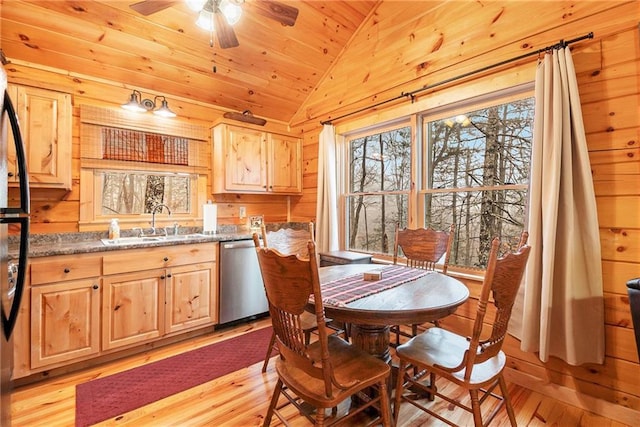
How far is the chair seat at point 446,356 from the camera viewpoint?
138cm

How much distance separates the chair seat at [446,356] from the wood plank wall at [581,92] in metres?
0.84

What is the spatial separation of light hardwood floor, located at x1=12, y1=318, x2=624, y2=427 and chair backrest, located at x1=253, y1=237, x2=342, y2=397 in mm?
758

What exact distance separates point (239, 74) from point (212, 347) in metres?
2.79

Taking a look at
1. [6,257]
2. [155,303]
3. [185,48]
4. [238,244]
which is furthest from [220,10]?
[155,303]

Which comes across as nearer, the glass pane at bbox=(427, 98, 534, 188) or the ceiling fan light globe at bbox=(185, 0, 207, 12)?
the ceiling fan light globe at bbox=(185, 0, 207, 12)

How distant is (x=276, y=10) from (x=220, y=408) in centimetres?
252

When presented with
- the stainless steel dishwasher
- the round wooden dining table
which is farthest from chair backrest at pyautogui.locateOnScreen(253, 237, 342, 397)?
the stainless steel dishwasher

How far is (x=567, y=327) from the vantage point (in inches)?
71.1

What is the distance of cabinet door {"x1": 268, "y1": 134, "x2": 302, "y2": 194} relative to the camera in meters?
3.71

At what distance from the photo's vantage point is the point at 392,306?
4.58ft

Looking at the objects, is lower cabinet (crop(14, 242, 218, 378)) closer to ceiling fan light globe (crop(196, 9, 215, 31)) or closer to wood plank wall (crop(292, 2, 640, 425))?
ceiling fan light globe (crop(196, 9, 215, 31))

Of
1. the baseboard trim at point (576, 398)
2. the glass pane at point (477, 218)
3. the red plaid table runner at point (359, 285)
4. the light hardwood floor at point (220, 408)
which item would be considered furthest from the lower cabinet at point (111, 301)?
the baseboard trim at point (576, 398)

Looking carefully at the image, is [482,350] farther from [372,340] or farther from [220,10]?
[220,10]

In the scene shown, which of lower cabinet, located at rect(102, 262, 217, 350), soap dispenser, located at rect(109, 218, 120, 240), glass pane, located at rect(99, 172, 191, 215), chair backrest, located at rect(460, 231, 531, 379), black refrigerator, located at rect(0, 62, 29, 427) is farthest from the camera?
glass pane, located at rect(99, 172, 191, 215)
